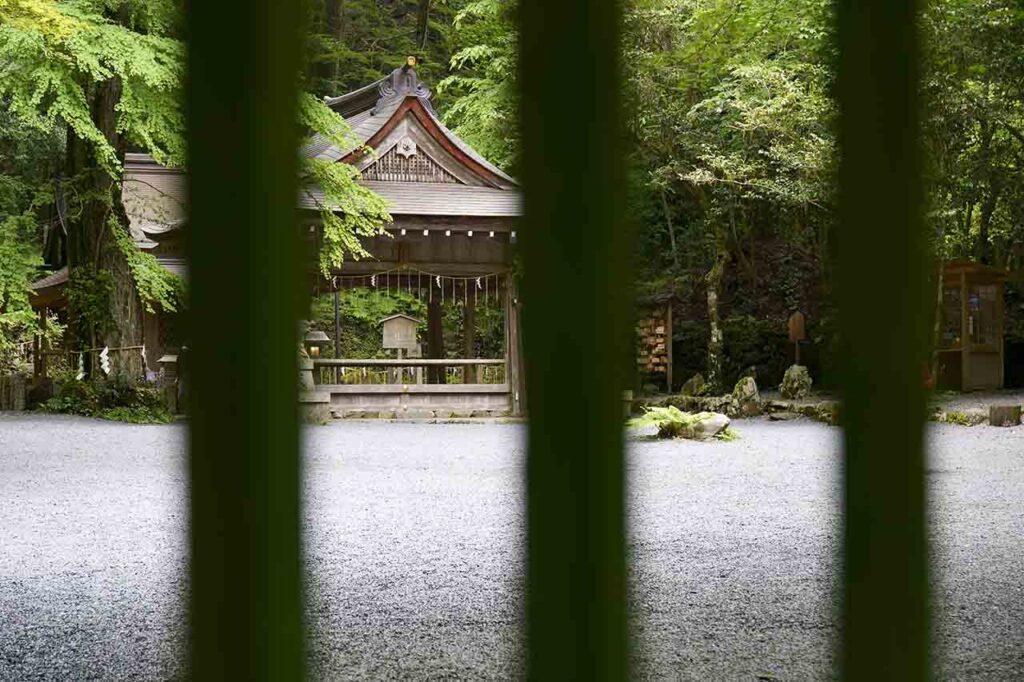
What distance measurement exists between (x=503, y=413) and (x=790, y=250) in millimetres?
5449

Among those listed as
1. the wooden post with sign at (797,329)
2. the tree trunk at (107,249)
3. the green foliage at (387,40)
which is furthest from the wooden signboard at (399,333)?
the green foliage at (387,40)

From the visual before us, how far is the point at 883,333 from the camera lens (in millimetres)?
318

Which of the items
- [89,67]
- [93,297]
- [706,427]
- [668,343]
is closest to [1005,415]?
[706,427]

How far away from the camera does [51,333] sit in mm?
11430

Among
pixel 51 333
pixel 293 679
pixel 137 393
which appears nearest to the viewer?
pixel 293 679

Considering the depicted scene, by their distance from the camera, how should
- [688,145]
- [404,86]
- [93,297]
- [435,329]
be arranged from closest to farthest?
[93,297] < [404,86] < [688,145] < [435,329]

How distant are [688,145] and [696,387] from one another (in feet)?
9.48

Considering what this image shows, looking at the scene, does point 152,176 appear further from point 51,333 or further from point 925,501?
point 925,501

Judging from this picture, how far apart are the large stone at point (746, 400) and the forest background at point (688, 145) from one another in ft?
4.32

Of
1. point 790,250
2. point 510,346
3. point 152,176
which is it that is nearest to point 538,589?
point 510,346

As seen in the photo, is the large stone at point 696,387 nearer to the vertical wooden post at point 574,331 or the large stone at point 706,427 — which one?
the large stone at point 706,427

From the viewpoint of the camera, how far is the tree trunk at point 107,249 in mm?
9578

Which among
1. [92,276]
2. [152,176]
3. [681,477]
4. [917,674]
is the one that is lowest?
[681,477]

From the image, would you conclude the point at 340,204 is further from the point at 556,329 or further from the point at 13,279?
the point at 556,329
